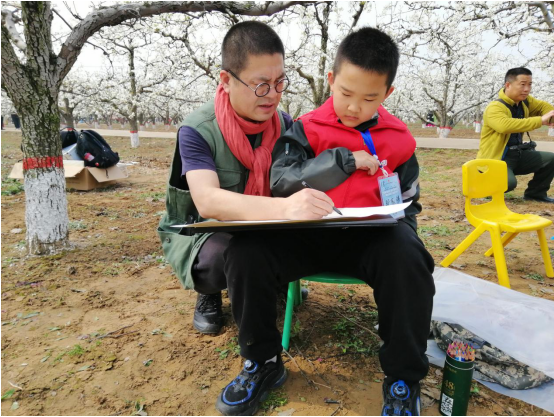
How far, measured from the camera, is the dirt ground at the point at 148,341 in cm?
167

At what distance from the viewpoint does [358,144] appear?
177 cm

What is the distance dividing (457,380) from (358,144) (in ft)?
3.47

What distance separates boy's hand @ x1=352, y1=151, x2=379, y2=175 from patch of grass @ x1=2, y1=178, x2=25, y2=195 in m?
6.12

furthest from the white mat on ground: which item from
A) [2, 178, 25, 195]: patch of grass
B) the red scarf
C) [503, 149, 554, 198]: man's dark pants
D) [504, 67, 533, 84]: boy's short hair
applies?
[2, 178, 25, 195]: patch of grass

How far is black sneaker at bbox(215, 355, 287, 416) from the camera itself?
1.55 meters

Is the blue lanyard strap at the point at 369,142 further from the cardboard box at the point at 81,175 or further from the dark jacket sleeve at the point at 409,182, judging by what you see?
the cardboard box at the point at 81,175

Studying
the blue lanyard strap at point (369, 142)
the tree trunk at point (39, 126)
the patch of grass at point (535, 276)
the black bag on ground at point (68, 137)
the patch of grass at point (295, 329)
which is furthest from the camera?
the black bag on ground at point (68, 137)

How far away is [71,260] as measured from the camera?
3.26 m

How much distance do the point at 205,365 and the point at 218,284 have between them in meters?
0.43

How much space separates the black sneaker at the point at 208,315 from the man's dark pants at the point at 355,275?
2.16 ft

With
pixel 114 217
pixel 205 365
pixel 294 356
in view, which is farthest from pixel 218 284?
pixel 114 217

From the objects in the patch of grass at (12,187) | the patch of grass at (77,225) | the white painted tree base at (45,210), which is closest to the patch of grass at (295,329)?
the white painted tree base at (45,210)

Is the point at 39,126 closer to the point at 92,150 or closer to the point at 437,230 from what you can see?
the point at 92,150

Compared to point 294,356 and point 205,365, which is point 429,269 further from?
point 205,365
